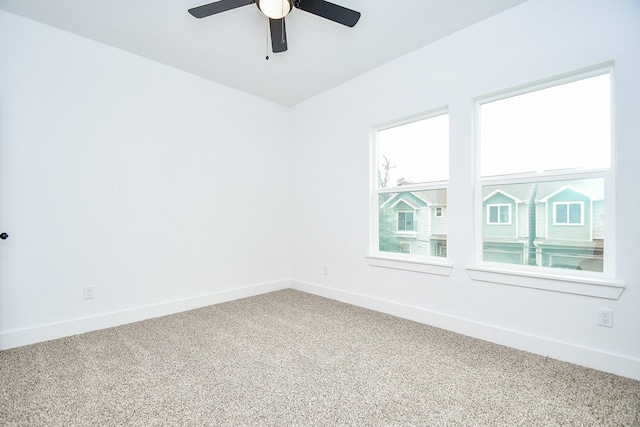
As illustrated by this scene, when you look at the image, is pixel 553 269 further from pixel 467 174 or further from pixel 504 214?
pixel 467 174

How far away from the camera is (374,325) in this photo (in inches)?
113

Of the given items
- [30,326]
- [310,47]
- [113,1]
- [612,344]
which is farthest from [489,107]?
[30,326]

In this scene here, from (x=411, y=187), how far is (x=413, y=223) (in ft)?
1.26

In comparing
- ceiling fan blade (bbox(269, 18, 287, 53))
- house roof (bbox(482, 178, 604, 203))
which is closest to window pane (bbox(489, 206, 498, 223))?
house roof (bbox(482, 178, 604, 203))

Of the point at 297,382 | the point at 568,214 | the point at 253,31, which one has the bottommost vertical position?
the point at 297,382

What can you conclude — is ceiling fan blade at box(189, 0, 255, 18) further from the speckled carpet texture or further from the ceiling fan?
the speckled carpet texture

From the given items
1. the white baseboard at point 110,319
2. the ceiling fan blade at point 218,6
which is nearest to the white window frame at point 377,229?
the white baseboard at point 110,319

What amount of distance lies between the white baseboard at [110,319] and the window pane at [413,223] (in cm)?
195

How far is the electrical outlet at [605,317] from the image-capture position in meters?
1.98

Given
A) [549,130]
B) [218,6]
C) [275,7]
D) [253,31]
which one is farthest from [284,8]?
[549,130]

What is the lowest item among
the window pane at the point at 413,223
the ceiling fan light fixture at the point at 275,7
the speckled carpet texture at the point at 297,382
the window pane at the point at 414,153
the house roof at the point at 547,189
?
the speckled carpet texture at the point at 297,382

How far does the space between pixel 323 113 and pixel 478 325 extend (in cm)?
300

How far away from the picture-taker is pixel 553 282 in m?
2.19

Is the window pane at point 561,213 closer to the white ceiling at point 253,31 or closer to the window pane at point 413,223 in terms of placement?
the window pane at point 413,223
